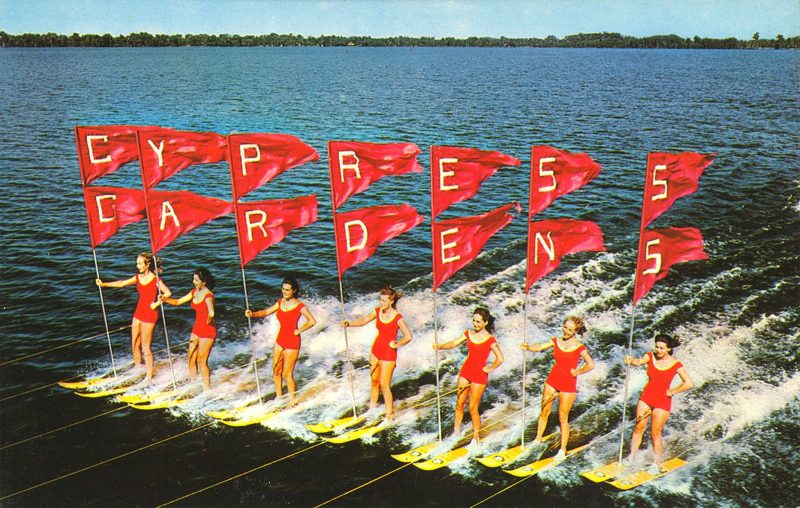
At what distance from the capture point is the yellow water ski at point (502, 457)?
403 inches

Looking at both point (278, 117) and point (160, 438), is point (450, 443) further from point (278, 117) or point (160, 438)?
point (278, 117)

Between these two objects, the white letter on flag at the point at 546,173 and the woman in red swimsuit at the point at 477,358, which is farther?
the white letter on flag at the point at 546,173

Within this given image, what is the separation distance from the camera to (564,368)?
981 centimetres

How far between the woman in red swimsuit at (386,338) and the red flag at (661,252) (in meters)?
3.98

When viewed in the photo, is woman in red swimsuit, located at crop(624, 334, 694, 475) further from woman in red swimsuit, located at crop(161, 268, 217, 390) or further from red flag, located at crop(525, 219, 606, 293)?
woman in red swimsuit, located at crop(161, 268, 217, 390)

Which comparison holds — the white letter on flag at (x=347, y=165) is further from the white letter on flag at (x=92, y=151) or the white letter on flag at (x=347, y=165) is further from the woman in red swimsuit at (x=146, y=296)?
the white letter on flag at (x=92, y=151)

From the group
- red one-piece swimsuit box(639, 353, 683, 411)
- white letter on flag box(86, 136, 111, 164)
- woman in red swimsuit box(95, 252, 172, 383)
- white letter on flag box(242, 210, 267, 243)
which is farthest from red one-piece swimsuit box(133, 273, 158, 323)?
red one-piece swimsuit box(639, 353, 683, 411)

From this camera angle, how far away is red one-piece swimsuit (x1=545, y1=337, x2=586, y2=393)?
9.67 meters

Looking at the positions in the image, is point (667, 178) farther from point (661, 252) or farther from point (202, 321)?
point (202, 321)

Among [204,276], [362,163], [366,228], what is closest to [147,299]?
[204,276]

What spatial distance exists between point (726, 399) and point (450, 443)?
6.16 metres

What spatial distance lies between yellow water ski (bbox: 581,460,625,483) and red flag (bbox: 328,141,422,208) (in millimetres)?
5895

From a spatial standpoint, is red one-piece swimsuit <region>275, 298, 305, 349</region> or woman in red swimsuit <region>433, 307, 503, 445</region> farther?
red one-piece swimsuit <region>275, 298, 305, 349</region>

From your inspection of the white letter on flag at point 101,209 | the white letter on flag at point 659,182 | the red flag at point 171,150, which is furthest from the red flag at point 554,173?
the white letter on flag at point 101,209
